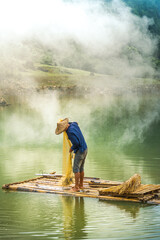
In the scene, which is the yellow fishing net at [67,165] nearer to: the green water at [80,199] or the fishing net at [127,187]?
the green water at [80,199]

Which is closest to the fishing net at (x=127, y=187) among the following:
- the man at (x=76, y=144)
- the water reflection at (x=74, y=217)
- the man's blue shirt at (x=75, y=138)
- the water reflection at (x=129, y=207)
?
the water reflection at (x=129, y=207)

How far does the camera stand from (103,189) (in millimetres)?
7781

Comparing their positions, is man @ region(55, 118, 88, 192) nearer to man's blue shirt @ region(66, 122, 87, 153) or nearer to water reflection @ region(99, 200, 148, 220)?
man's blue shirt @ region(66, 122, 87, 153)

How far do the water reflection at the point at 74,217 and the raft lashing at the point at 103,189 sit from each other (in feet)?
0.80

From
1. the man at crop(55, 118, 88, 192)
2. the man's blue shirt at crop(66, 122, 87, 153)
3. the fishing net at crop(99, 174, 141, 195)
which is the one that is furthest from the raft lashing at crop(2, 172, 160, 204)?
the man's blue shirt at crop(66, 122, 87, 153)

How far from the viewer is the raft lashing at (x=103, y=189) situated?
24.3ft

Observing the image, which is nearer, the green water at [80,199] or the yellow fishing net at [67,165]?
the green water at [80,199]

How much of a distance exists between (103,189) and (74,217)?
107 cm

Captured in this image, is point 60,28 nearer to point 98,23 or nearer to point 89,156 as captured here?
point 98,23

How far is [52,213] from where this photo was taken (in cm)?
712

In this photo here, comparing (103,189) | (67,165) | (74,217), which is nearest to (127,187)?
(103,189)

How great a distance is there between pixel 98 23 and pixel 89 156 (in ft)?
420

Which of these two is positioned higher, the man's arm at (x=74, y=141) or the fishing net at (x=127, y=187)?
the man's arm at (x=74, y=141)

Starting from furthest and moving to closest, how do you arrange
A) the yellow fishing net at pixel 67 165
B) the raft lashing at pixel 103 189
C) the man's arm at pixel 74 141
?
the yellow fishing net at pixel 67 165 → the man's arm at pixel 74 141 → the raft lashing at pixel 103 189
